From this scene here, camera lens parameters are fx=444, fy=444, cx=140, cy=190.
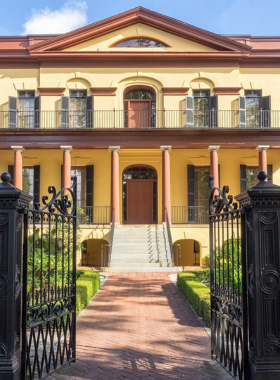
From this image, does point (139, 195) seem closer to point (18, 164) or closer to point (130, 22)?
point (18, 164)

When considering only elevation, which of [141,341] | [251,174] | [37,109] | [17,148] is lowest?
[141,341]

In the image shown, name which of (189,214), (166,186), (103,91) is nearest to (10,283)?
(166,186)

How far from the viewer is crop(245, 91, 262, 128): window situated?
72.3ft

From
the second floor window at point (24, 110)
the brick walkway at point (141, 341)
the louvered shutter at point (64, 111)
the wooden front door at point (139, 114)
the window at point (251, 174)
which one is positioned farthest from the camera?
the window at point (251, 174)

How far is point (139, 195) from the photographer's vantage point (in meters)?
22.6

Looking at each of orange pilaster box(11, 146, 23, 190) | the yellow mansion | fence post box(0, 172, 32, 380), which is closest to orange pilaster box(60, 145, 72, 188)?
the yellow mansion

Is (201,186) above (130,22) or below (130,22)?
below

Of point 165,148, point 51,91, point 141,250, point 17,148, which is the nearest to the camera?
point 141,250

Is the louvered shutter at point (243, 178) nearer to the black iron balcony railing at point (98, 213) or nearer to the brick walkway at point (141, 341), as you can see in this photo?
the black iron balcony railing at point (98, 213)

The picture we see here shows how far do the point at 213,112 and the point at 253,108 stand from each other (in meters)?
2.28

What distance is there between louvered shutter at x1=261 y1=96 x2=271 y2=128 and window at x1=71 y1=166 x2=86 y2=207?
30.3 ft

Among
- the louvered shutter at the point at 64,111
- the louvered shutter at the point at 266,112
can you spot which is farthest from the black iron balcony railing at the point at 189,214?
the louvered shutter at the point at 64,111

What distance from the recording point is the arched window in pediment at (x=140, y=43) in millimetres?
22141

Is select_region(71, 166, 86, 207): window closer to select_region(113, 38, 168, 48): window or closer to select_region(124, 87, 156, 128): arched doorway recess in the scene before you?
select_region(124, 87, 156, 128): arched doorway recess
